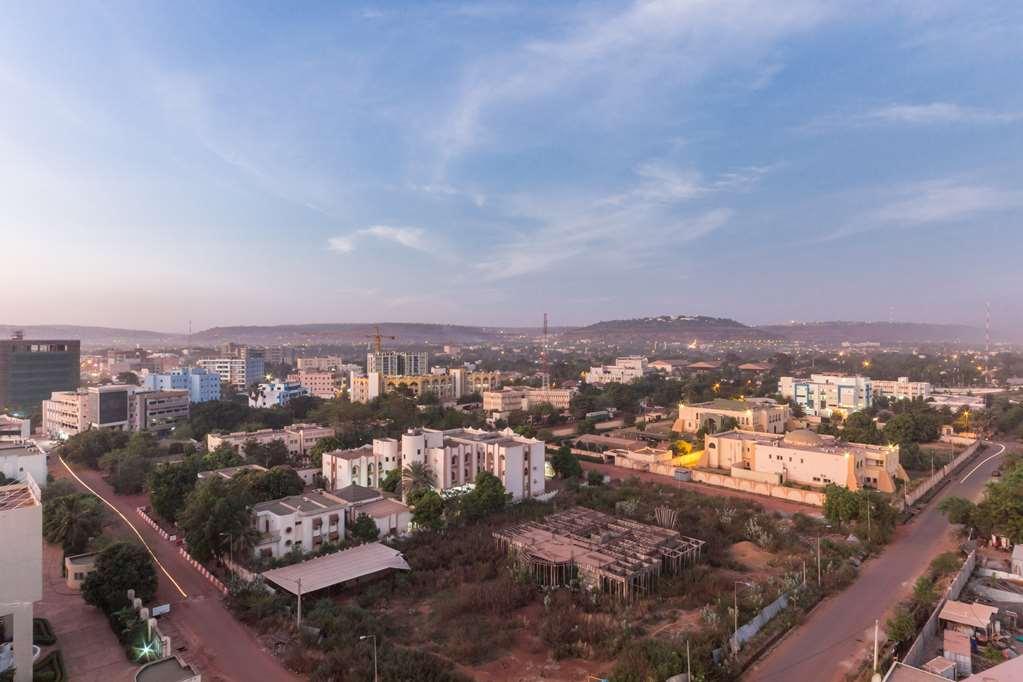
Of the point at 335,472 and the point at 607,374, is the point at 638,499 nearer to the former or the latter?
the point at 335,472

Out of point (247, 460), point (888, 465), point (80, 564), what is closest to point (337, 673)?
point (80, 564)

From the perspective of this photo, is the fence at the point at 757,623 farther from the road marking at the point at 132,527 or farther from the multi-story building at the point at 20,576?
the multi-story building at the point at 20,576

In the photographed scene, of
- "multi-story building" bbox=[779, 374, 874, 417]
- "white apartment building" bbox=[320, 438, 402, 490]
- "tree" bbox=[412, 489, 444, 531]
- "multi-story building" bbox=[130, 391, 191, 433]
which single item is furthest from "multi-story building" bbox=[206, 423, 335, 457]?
"multi-story building" bbox=[779, 374, 874, 417]

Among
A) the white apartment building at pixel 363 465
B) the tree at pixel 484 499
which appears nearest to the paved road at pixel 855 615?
the tree at pixel 484 499

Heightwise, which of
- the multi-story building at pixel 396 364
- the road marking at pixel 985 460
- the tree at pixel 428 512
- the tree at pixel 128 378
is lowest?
the road marking at pixel 985 460

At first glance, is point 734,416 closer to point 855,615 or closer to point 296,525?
point 855,615

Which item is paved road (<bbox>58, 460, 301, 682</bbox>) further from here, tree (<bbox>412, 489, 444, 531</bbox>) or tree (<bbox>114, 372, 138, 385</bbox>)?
tree (<bbox>114, 372, 138, 385</bbox>)
